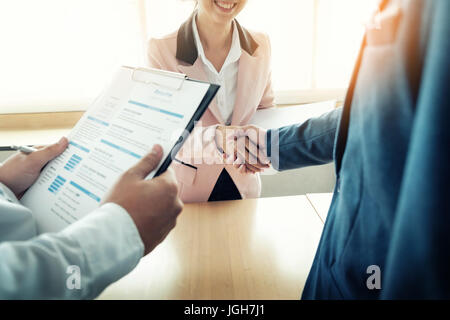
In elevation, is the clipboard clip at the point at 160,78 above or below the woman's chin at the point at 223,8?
below

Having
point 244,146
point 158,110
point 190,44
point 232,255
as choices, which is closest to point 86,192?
point 158,110

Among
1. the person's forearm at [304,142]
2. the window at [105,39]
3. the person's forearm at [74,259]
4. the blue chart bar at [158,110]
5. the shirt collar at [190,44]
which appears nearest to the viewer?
the person's forearm at [74,259]

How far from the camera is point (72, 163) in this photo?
0.64 m

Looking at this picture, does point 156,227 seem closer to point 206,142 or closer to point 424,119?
point 424,119

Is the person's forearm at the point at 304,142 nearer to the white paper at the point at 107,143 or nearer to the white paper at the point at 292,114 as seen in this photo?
the white paper at the point at 292,114

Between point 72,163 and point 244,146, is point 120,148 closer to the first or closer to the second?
point 72,163

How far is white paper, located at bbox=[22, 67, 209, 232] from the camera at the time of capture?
1.82 feet

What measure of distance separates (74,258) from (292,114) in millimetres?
781

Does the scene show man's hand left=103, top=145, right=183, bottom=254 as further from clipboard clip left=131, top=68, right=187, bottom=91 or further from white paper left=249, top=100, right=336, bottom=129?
white paper left=249, top=100, right=336, bottom=129

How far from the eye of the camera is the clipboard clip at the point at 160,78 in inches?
23.3

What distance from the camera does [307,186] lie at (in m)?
2.38

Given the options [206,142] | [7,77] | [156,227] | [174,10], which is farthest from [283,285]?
[7,77]

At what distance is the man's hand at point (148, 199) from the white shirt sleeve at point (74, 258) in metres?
0.02

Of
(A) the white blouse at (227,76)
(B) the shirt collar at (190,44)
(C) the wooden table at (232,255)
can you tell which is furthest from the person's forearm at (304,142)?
(B) the shirt collar at (190,44)
